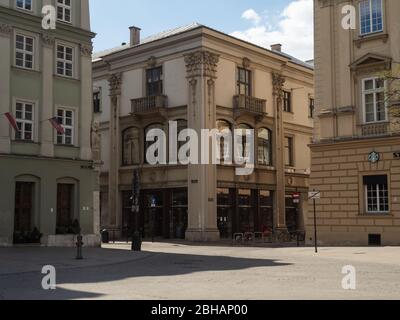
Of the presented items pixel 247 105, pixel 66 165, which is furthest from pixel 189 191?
pixel 66 165

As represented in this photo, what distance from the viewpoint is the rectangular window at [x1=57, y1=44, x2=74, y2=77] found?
108ft

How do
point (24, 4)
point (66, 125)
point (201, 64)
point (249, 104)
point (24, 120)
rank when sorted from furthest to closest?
point (249, 104), point (201, 64), point (66, 125), point (24, 4), point (24, 120)

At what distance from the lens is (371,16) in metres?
31.7

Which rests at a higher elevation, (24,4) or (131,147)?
(24,4)

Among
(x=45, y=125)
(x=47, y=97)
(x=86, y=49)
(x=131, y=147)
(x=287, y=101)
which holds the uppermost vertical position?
(x=86, y=49)

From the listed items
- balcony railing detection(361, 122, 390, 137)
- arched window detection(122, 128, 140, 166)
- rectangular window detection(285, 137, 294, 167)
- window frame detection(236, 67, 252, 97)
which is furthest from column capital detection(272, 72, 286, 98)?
balcony railing detection(361, 122, 390, 137)

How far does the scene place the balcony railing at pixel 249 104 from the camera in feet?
144

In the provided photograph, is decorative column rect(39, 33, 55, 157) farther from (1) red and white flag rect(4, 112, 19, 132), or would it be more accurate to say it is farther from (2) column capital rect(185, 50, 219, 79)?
(2) column capital rect(185, 50, 219, 79)

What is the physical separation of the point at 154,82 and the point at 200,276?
3017 cm

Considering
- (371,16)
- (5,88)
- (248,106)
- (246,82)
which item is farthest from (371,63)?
(5,88)

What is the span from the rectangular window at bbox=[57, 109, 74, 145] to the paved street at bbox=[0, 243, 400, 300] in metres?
7.91

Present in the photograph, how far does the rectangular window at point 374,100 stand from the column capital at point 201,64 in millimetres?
13241

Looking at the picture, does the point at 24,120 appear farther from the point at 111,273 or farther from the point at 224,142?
the point at 224,142

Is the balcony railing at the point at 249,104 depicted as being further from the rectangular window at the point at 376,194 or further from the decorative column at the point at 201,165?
the rectangular window at the point at 376,194
